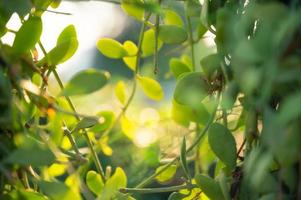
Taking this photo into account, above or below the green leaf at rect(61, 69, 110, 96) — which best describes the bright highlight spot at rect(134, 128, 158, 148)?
below

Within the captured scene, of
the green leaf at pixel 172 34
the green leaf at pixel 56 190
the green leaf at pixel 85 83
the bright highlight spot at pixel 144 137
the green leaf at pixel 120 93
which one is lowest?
the bright highlight spot at pixel 144 137

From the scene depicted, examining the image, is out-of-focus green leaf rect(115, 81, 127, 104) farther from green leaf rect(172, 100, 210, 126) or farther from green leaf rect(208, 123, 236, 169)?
green leaf rect(208, 123, 236, 169)

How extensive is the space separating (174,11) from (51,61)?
0.49 feet

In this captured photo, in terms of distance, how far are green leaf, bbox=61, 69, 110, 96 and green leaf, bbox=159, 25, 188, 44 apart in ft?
0.52

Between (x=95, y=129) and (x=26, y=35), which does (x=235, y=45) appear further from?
(x=95, y=129)

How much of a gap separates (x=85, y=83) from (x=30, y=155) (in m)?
0.05

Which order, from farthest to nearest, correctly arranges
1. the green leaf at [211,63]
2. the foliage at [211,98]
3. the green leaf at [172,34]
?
1. the green leaf at [172,34]
2. the green leaf at [211,63]
3. the foliage at [211,98]

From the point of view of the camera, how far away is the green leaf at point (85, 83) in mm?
324

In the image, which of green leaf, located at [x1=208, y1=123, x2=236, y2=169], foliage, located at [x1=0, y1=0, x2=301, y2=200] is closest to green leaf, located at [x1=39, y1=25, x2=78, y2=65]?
foliage, located at [x1=0, y1=0, x2=301, y2=200]

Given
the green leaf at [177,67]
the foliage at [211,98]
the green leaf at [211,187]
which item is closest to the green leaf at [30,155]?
the foliage at [211,98]

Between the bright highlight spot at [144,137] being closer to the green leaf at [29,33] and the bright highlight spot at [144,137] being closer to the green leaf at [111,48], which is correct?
the green leaf at [111,48]

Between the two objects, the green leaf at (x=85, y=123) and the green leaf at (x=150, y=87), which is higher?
the green leaf at (x=85, y=123)

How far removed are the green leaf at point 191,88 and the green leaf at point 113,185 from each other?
0.07 metres

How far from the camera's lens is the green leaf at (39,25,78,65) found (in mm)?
396
